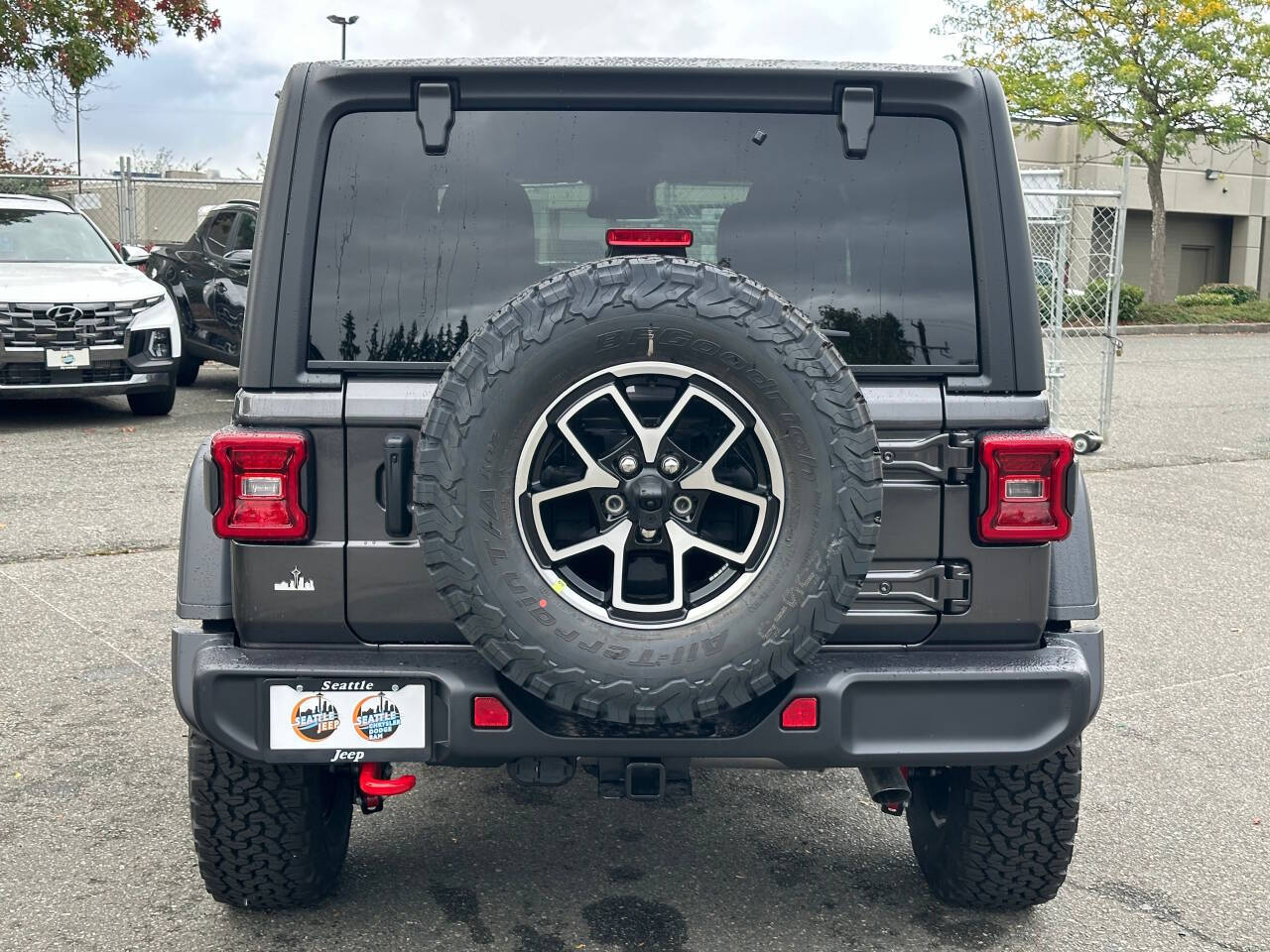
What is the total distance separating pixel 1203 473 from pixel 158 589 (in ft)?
24.4

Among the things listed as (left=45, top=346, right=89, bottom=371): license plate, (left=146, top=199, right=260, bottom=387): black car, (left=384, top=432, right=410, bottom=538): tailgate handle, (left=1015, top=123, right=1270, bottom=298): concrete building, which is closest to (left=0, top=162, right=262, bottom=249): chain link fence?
(left=146, top=199, right=260, bottom=387): black car

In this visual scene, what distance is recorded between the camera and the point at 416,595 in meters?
2.74

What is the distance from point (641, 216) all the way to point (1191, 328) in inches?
995

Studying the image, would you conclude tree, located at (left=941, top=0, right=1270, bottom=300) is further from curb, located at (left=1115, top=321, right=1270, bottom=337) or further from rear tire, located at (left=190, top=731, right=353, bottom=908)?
rear tire, located at (left=190, top=731, right=353, bottom=908)

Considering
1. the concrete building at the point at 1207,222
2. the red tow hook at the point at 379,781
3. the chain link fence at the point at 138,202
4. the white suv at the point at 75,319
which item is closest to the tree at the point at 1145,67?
the concrete building at the point at 1207,222

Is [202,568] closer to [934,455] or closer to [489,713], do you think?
[489,713]

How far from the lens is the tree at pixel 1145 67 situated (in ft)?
88.2

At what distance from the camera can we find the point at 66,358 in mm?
10164

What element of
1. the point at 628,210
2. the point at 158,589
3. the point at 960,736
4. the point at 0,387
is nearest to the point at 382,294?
the point at 628,210

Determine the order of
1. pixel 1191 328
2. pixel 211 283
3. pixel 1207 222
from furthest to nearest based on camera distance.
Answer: pixel 1207 222 < pixel 1191 328 < pixel 211 283

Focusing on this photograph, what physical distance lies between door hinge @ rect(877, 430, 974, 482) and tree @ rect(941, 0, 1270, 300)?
2666 cm

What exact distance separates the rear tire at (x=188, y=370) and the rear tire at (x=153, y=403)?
5.77 ft

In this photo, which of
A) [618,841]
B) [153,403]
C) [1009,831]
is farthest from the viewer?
[153,403]

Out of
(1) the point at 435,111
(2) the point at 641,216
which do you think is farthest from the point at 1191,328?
(1) the point at 435,111
